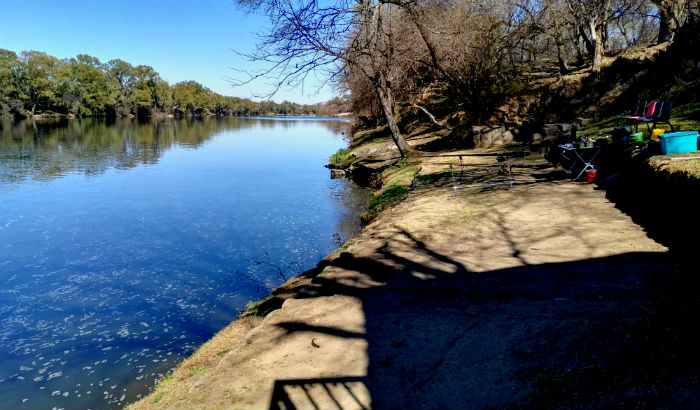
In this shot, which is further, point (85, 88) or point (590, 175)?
point (85, 88)

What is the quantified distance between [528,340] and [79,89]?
123866 millimetres

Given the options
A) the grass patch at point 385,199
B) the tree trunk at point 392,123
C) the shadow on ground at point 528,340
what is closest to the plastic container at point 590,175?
the grass patch at point 385,199

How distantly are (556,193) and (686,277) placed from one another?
6.05 metres

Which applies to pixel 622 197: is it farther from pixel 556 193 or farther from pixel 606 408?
pixel 606 408

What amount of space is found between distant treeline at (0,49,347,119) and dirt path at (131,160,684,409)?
245 feet

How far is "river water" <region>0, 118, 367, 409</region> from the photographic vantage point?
758 centimetres

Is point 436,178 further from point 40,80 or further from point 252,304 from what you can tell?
point 40,80

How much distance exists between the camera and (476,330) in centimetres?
534

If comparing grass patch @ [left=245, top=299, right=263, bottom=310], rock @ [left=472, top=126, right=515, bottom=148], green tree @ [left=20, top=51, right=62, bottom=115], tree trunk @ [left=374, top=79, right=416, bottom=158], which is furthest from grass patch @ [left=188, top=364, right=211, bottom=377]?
green tree @ [left=20, top=51, right=62, bottom=115]

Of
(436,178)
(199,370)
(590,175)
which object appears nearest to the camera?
(199,370)

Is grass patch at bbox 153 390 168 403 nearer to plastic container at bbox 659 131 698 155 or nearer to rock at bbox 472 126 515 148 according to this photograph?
plastic container at bbox 659 131 698 155

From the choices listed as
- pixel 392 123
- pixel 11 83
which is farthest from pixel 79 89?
pixel 392 123

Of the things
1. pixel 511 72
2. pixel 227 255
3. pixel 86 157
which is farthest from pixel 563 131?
pixel 86 157

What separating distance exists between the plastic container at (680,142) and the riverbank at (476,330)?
1.78 meters
